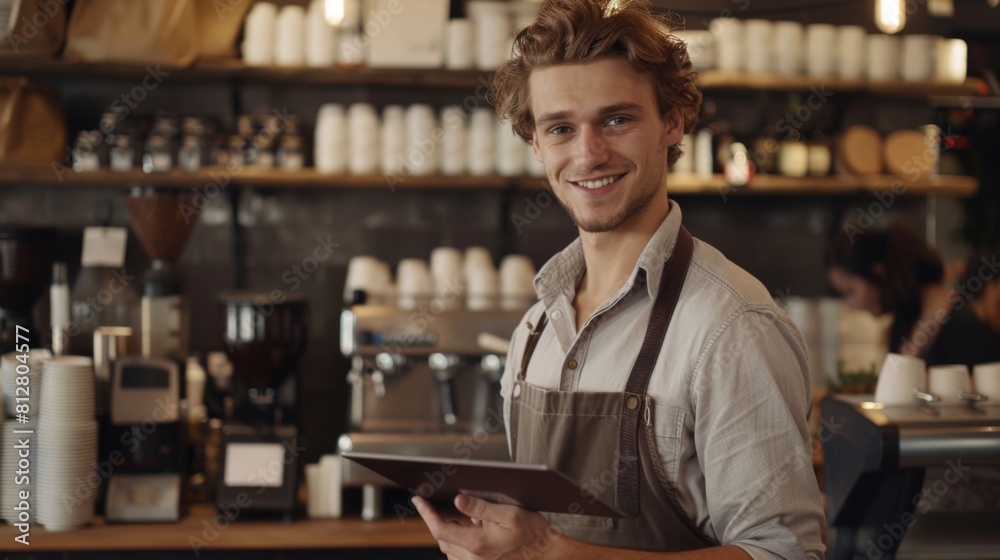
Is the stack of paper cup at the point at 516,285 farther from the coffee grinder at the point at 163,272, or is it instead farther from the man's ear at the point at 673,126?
the man's ear at the point at 673,126

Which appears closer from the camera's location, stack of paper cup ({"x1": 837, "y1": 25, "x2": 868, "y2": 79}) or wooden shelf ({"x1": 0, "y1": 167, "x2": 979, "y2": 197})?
wooden shelf ({"x1": 0, "y1": 167, "x2": 979, "y2": 197})

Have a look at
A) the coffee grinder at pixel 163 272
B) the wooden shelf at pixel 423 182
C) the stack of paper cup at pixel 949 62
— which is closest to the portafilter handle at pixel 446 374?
the wooden shelf at pixel 423 182

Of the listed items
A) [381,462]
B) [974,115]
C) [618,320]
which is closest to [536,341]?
[618,320]

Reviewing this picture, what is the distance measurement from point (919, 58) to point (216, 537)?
9.82 ft

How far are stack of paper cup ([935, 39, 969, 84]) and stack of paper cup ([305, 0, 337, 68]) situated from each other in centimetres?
225

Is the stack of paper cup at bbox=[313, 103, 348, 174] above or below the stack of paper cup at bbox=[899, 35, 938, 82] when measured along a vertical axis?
below

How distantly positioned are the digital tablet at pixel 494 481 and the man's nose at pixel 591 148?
0.48 meters

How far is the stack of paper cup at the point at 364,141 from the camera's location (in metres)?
3.40

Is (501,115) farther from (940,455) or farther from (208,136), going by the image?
(208,136)

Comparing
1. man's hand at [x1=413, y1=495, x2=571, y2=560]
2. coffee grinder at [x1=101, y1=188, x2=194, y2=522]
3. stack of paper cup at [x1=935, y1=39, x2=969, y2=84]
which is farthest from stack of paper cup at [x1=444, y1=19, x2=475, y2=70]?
man's hand at [x1=413, y1=495, x2=571, y2=560]

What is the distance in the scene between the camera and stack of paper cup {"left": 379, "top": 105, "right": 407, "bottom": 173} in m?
3.42

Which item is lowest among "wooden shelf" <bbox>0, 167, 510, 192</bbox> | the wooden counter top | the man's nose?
the wooden counter top

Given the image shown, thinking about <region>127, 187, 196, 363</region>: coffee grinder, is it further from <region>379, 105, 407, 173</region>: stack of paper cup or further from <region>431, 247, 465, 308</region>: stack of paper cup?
<region>431, 247, 465, 308</region>: stack of paper cup

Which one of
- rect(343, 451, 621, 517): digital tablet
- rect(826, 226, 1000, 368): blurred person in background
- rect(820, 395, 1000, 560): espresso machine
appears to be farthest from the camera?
rect(826, 226, 1000, 368): blurred person in background
